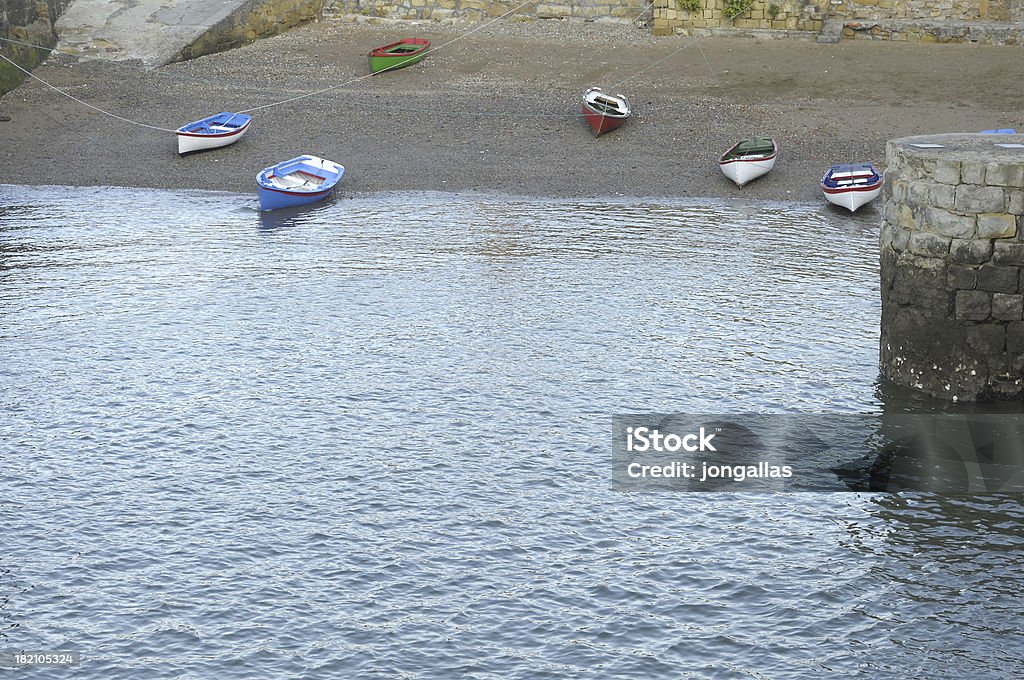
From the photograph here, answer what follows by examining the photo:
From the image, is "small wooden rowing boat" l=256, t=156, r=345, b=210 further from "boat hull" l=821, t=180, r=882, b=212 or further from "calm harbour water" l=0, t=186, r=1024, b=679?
"boat hull" l=821, t=180, r=882, b=212

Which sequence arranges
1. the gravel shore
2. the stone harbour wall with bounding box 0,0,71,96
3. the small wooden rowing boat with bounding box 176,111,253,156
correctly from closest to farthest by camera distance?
the gravel shore → the small wooden rowing boat with bounding box 176,111,253,156 → the stone harbour wall with bounding box 0,0,71,96

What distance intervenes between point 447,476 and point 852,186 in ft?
50.9

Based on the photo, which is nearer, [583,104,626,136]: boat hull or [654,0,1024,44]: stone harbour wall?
[583,104,626,136]: boat hull

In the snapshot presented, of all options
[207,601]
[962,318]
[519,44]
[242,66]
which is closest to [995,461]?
[962,318]

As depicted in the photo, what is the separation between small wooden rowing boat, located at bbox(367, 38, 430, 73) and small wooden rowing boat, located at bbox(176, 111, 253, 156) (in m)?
4.95

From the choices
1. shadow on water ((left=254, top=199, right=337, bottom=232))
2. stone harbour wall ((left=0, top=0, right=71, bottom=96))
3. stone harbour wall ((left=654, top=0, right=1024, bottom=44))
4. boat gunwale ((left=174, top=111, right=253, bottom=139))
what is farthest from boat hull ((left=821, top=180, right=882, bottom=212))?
stone harbour wall ((left=0, top=0, right=71, bottom=96))

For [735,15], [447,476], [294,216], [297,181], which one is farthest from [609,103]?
[447,476]

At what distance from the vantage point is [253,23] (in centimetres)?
3962

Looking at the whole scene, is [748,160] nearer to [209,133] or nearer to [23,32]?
[209,133]

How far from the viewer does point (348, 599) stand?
44.2ft

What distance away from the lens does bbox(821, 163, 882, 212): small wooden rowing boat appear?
28.3 meters

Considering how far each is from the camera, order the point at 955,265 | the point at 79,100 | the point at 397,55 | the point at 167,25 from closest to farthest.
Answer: the point at 955,265
the point at 79,100
the point at 397,55
the point at 167,25

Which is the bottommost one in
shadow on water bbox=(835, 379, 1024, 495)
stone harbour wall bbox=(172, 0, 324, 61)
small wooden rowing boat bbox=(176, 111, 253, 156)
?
shadow on water bbox=(835, 379, 1024, 495)

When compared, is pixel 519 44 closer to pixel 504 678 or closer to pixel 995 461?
pixel 995 461
